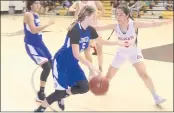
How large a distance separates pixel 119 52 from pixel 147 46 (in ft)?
17.7

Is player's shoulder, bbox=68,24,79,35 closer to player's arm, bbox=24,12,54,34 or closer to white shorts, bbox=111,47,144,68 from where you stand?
player's arm, bbox=24,12,54,34

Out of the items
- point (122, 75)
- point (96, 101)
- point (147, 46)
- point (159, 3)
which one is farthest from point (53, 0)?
point (96, 101)

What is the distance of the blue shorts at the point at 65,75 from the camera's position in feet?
12.5

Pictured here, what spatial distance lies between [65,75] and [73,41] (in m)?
0.46

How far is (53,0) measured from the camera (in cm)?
2494

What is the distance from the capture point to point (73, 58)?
3799 millimetres

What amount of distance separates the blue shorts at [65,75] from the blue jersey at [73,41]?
0.06m

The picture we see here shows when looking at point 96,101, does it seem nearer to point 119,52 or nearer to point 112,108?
point 112,108

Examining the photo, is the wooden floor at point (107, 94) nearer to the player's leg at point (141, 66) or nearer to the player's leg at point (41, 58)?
the player's leg at point (141, 66)

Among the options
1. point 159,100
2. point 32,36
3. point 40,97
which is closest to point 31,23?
point 32,36

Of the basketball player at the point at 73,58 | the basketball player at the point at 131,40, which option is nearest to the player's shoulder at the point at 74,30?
the basketball player at the point at 73,58

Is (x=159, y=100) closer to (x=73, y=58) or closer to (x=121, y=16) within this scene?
(x=121, y=16)

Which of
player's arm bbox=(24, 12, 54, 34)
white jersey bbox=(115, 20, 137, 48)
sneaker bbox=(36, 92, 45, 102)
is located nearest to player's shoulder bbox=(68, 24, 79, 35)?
player's arm bbox=(24, 12, 54, 34)

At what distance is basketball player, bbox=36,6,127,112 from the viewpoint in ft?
12.0
